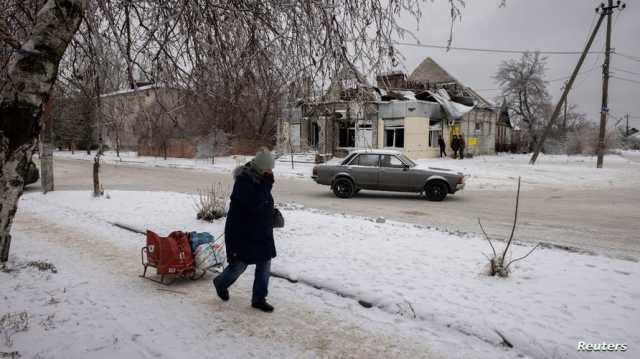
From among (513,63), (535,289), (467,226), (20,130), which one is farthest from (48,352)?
(513,63)

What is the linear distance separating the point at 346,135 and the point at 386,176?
1942 cm

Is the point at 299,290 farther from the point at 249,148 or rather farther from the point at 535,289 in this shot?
the point at 249,148

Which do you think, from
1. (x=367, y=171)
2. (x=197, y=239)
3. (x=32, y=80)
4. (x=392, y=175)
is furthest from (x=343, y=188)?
(x=32, y=80)

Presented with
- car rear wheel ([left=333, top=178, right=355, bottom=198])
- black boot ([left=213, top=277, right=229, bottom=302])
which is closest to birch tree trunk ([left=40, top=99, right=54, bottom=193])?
car rear wheel ([left=333, top=178, right=355, bottom=198])

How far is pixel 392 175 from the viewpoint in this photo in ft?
44.2

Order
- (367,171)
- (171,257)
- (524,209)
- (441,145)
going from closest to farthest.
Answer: (171,257) < (524,209) < (367,171) < (441,145)

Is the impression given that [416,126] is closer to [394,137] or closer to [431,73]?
[394,137]

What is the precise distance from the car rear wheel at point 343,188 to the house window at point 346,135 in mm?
18500

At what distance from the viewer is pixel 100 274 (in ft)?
18.5

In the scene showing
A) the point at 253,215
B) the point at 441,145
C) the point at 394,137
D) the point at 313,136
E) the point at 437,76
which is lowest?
the point at 253,215

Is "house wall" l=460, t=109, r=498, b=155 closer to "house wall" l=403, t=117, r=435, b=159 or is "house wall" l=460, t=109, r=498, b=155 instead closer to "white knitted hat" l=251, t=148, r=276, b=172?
"house wall" l=403, t=117, r=435, b=159

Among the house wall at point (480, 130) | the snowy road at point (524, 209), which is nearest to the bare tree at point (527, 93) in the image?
the house wall at point (480, 130)

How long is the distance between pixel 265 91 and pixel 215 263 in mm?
2367
